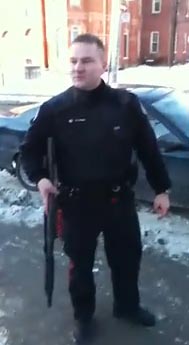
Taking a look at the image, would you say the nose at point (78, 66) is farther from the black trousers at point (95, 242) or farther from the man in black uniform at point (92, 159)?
the black trousers at point (95, 242)

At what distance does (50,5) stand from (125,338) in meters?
23.4

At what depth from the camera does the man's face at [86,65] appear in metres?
2.30

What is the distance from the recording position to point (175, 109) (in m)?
4.75

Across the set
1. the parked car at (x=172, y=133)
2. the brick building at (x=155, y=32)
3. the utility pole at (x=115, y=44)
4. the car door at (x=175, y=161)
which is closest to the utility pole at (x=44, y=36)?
the utility pole at (x=115, y=44)

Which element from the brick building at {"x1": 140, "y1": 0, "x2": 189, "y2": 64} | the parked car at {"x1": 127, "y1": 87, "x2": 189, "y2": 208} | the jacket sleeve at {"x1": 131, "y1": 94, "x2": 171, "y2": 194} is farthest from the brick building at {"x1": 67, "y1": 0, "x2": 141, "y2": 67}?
the jacket sleeve at {"x1": 131, "y1": 94, "x2": 171, "y2": 194}

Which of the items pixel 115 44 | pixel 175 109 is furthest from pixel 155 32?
pixel 175 109

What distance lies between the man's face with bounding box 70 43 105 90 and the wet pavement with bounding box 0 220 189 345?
1626 mm

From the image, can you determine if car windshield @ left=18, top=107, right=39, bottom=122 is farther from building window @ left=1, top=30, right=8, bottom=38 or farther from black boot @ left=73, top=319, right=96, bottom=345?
building window @ left=1, top=30, right=8, bottom=38

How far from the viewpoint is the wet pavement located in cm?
289

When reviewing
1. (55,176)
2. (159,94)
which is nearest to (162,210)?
(55,176)

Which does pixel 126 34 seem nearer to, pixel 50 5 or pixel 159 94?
pixel 50 5

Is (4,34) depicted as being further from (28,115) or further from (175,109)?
(175,109)

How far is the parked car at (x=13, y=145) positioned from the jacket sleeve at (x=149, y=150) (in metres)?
3.00

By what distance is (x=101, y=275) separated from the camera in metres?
3.66
